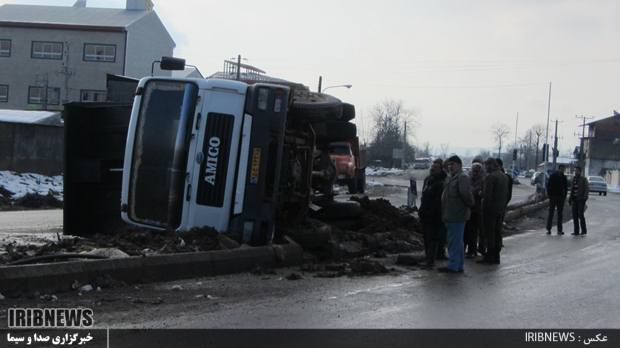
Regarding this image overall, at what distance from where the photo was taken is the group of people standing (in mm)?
9961

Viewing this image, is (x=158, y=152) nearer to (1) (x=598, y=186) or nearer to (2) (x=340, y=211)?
(2) (x=340, y=211)

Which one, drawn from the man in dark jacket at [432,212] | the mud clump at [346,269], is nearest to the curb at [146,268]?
the mud clump at [346,269]

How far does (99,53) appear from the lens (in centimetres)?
5881

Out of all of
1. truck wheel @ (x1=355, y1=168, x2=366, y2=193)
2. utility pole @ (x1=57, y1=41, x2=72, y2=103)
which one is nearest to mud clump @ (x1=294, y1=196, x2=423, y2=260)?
truck wheel @ (x1=355, y1=168, x2=366, y2=193)

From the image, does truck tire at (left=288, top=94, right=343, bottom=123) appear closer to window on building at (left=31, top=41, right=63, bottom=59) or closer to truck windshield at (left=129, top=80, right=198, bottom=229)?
truck windshield at (left=129, top=80, right=198, bottom=229)

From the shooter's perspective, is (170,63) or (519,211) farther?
(519,211)

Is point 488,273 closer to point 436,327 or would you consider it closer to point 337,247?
point 337,247

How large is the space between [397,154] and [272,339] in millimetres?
80330

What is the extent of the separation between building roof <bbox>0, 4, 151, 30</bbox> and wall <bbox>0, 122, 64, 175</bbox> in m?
32.2

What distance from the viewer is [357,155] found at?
30.3 m

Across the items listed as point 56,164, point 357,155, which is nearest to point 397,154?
point 357,155

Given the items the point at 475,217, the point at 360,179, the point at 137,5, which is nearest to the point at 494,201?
the point at 475,217

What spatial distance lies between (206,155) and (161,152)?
2.07ft

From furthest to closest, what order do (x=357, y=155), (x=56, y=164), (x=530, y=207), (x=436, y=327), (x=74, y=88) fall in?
(x=74, y=88) → (x=357, y=155) → (x=56, y=164) → (x=530, y=207) → (x=436, y=327)
